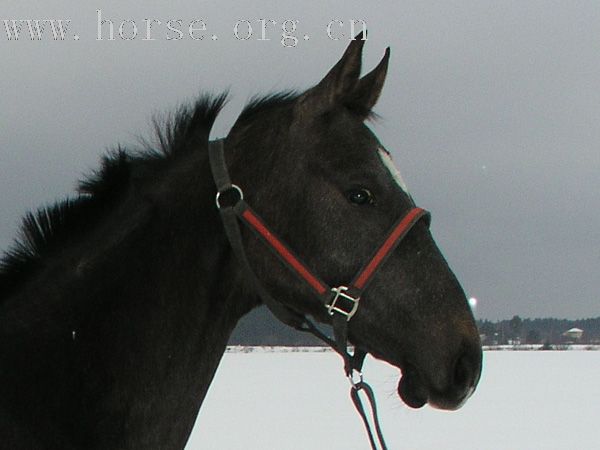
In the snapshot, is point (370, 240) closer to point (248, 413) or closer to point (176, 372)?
point (176, 372)

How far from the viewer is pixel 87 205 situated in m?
2.79

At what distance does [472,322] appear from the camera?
93.8 inches

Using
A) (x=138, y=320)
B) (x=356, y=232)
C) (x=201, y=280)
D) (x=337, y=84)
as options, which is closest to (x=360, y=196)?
(x=356, y=232)

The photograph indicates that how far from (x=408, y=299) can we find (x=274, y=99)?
38.6 inches

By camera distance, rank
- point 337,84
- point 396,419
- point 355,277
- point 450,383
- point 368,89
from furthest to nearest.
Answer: point 396,419
point 368,89
point 337,84
point 355,277
point 450,383

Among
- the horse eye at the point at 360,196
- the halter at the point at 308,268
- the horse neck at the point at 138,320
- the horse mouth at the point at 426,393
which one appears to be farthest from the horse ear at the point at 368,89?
the horse mouth at the point at 426,393

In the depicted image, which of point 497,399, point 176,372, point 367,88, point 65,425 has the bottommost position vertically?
point 65,425

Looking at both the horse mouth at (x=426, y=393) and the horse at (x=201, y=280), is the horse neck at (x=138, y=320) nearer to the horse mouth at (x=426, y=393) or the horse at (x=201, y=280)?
the horse at (x=201, y=280)

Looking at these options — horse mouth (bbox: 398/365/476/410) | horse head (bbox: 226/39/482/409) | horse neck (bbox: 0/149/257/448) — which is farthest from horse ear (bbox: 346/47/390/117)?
horse mouth (bbox: 398/365/476/410)

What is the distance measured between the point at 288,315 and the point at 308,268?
9.0 inches

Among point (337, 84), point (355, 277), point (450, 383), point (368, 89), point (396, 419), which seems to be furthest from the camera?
point (396, 419)

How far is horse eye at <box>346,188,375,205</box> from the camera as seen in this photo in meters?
2.50

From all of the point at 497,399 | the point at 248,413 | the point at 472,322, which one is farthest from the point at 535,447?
the point at 472,322

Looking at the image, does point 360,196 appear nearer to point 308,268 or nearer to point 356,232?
point 356,232
